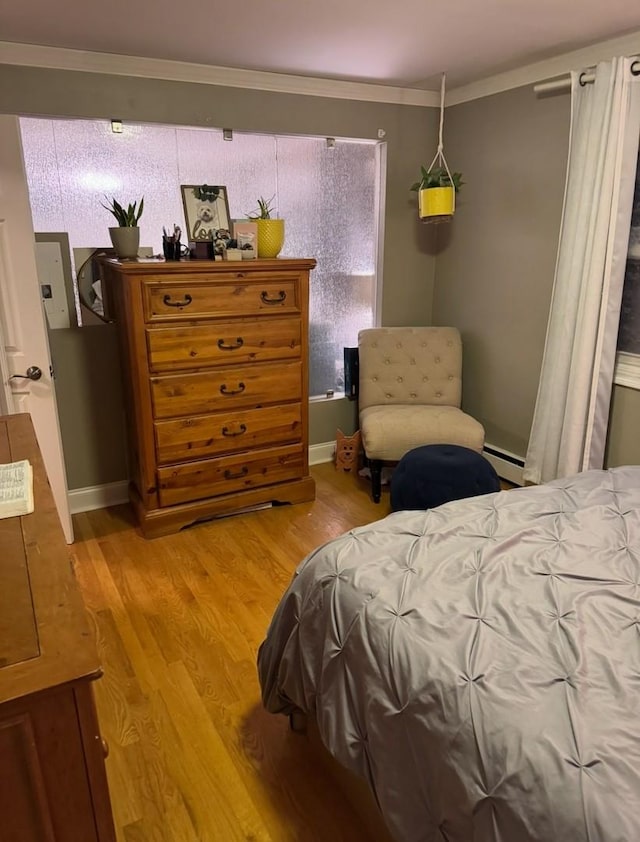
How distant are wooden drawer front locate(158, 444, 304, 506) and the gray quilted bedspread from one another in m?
1.45

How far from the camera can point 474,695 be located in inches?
47.6

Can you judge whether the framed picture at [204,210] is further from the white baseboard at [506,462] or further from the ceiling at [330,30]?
the white baseboard at [506,462]

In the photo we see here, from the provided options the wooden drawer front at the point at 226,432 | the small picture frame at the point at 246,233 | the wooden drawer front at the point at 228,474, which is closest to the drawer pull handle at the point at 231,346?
the wooden drawer front at the point at 226,432

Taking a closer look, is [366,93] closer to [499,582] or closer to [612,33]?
[612,33]

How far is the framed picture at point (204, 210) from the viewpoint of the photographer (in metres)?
3.22

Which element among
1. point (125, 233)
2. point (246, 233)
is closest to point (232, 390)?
point (246, 233)

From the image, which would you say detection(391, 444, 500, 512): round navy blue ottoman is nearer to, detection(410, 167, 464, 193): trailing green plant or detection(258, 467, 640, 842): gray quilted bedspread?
detection(258, 467, 640, 842): gray quilted bedspread

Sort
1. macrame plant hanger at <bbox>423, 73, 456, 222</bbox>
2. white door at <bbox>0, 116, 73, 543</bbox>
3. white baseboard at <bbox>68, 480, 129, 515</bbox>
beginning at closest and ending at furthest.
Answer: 1. white door at <bbox>0, 116, 73, 543</bbox>
2. white baseboard at <bbox>68, 480, 129, 515</bbox>
3. macrame plant hanger at <bbox>423, 73, 456, 222</bbox>

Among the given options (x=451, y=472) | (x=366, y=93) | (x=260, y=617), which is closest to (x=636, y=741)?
(x=260, y=617)

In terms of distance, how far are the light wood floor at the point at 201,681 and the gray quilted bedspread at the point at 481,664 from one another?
0.78 ft

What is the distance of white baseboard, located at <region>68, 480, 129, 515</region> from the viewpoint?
3436 mm

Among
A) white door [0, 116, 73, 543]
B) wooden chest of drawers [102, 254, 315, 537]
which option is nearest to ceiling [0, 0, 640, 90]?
white door [0, 116, 73, 543]

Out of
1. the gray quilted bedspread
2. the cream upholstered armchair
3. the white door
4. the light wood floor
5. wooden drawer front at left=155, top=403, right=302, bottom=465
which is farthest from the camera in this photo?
the cream upholstered armchair

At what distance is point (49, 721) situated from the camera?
3.14 ft
